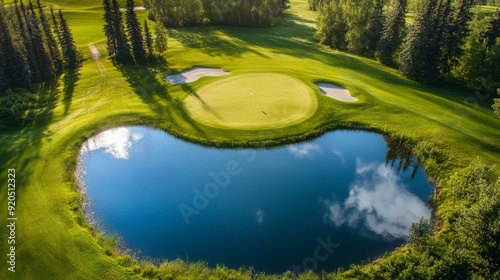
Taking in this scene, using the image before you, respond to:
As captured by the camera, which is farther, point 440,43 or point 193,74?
Result: point 440,43

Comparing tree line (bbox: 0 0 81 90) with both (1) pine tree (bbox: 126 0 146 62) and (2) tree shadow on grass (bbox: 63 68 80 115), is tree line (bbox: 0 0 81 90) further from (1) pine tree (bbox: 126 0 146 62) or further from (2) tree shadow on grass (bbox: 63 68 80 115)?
(1) pine tree (bbox: 126 0 146 62)

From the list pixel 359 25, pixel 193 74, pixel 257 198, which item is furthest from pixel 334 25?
pixel 257 198

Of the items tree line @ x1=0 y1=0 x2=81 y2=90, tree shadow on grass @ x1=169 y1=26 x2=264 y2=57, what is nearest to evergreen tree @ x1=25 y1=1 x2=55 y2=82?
tree line @ x1=0 y1=0 x2=81 y2=90

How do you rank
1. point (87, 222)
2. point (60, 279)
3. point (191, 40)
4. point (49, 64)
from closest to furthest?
point (60, 279), point (87, 222), point (49, 64), point (191, 40)

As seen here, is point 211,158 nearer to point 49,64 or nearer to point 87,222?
point 87,222


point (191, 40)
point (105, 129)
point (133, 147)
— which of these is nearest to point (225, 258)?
point (133, 147)

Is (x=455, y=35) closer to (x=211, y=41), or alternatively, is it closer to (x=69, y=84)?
(x=211, y=41)
